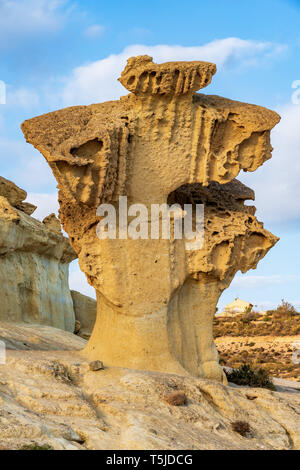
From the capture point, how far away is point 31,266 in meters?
20.9

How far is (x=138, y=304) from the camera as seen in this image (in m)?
12.3

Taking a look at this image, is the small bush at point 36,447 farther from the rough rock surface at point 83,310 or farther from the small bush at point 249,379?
the rough rock surface at point 83,310

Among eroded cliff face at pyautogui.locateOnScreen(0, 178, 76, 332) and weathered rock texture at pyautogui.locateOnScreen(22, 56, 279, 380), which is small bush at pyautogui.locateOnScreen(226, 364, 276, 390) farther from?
eroded cliff face at pyautogui.locateOnScreen(0, 178, 76, 332)

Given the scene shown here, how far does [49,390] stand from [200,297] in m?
4.97

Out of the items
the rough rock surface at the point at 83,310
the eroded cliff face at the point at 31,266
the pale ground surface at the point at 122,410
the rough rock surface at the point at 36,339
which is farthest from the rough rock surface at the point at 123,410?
the rough rock surface at the point at 83,310

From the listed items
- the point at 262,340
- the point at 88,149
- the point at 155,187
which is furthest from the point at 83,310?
the point at 88,149

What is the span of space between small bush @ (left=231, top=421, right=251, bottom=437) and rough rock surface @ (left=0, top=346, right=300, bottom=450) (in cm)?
8

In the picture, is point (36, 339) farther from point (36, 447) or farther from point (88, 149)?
point (36, 447)

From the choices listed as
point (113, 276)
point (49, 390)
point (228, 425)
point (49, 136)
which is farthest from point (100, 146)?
point (228, 425)

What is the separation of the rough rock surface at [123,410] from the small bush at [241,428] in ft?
0.26

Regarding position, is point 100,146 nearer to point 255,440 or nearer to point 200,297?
point 200,297

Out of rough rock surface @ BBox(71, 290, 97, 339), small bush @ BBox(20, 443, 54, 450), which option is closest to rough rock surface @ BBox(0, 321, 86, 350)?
small bush @ BBox(20, 443, 54, 450)

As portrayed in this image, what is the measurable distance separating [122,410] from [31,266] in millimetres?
12401

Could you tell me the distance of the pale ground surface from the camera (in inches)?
307
